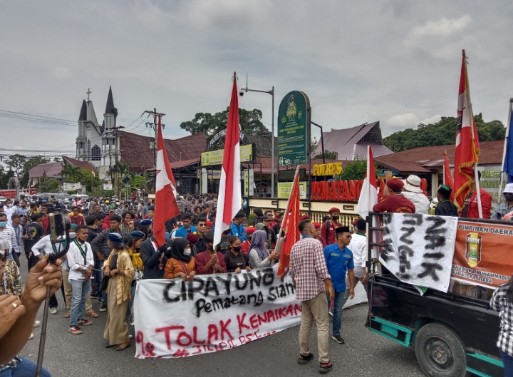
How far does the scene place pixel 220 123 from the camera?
56.7 m

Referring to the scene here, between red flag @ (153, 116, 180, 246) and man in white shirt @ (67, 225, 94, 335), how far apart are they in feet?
4.71

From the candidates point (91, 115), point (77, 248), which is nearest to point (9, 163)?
point (91, 115)

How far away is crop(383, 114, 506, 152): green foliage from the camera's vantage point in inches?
1501

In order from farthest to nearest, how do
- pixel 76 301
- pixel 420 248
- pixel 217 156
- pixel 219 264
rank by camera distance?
pixel 217 156, pixel 76 301, pixel 219 264, pixel 420 248

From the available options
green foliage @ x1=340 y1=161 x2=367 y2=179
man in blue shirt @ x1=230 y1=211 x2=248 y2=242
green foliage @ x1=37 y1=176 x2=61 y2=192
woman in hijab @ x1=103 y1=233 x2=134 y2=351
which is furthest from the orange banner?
green foliage @ x1=37 y1=176 x2=61 y2=192

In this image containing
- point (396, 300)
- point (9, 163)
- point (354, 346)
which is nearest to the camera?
point (396, 300)

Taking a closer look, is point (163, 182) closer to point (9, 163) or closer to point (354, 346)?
point (354, 346)

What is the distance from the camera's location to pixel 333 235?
8320 millimetres

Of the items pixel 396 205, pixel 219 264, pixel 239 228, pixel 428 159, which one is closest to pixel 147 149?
pixel 428 159

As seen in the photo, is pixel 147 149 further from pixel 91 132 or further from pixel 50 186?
pixel 91 132

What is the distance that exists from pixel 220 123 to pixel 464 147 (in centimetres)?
5241

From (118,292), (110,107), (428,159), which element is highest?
(110,107)

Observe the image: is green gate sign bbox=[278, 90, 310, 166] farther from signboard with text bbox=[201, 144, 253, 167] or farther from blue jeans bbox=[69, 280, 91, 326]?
blue jeans bbox=[69, 280, 91, 326]

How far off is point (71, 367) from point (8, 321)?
315cm
